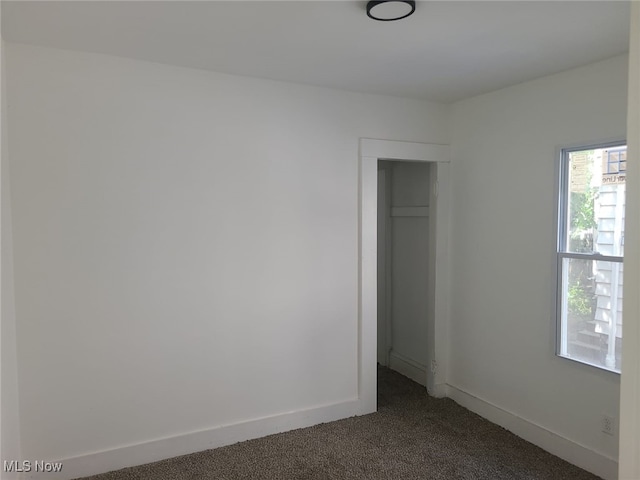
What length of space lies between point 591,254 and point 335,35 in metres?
1.98

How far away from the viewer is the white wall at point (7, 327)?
2258 millimetres

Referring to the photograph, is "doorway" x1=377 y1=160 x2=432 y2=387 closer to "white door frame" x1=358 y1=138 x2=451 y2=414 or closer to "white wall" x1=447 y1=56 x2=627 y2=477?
"white door frame" x1=358 y1=138 x2=451 y2=414

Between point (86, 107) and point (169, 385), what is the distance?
5.71ft

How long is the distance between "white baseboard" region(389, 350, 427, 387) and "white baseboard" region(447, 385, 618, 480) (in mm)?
383

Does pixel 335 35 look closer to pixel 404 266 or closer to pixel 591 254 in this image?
pixel 591 254

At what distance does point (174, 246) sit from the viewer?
9.37 ft

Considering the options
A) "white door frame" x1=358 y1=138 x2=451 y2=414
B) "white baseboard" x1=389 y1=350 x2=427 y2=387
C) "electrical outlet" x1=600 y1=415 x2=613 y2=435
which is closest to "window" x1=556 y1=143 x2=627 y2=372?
"electrical outlet" x1=600 y1=415 x2=613 y2=435

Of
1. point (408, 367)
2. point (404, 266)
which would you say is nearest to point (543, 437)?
point (408, 367)

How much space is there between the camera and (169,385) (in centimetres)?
288

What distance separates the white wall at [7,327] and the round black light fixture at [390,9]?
1.81 m

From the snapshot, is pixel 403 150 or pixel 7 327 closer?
pixel 7 327

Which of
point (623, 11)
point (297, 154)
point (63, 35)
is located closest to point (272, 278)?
point (297, 154)

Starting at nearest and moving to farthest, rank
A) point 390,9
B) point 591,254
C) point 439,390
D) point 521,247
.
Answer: point 390,9, point 591,254, point 521,247, point 439,390

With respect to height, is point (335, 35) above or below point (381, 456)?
above
